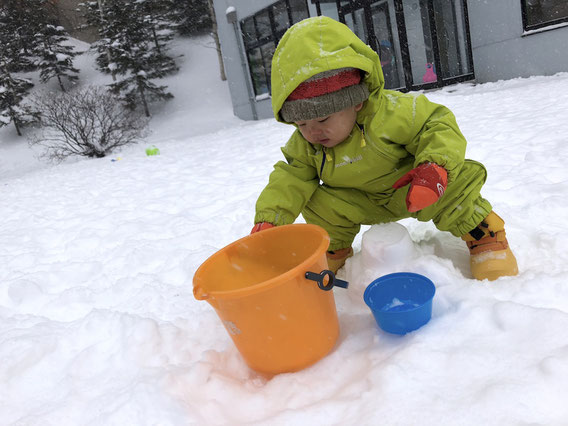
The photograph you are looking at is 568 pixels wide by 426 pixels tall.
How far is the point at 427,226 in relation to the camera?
6.60ft

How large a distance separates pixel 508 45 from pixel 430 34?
1744mm

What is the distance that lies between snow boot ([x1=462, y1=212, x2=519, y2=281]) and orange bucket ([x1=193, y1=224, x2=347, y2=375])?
1.82ft

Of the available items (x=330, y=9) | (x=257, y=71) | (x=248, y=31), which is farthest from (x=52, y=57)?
(x=330, y=9)

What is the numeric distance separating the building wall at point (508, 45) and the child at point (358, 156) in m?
6.48

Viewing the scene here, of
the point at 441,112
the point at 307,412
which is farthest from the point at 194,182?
the point at 307,412

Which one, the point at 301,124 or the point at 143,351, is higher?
the point at 301,124

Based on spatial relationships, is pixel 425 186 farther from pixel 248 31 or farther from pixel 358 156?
pixel 248 31

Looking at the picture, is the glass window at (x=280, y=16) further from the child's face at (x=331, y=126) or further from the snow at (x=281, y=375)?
the child's face at (x=331, y=126)

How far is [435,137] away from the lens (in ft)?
4.48

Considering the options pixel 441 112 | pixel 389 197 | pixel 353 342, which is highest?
pixel 441 112

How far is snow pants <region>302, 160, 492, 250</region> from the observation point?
5.05 ft

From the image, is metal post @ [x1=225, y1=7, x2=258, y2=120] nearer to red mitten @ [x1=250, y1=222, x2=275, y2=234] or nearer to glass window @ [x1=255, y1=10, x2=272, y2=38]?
glass window @ [x1=255, y1=10, x2=272, y2=38]

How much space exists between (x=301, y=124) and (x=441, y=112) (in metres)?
0.49

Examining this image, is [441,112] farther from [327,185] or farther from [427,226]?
[427,226]
